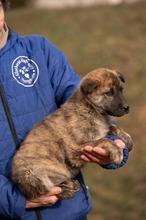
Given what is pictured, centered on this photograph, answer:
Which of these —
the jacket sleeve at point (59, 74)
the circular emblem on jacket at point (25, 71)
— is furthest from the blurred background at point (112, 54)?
the circular emblem on jacket at point (25, 71)

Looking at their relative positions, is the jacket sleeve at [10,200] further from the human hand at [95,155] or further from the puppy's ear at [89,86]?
the puppy's ear at [89,86]

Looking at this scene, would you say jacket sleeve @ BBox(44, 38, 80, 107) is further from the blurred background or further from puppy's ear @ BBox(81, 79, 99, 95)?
the blurred background

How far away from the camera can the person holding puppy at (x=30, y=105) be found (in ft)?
13.1

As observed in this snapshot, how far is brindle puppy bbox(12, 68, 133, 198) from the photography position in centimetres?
397

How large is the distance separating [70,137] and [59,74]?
0.54 meters

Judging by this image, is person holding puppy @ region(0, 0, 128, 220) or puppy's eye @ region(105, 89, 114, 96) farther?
puppy's eye @ region(105, 89, 114, 96)

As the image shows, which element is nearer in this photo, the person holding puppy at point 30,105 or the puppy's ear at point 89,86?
the person holding puppy at point 30,105

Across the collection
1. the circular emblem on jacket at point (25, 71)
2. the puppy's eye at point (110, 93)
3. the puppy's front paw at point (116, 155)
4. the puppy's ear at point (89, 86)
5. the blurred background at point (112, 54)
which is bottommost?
the blurred background at point (112, 54)

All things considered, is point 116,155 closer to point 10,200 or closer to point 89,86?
point 89,86

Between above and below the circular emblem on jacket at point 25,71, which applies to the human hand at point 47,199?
below

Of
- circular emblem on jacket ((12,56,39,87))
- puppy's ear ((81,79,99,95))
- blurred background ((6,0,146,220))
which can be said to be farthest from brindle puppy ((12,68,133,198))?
blurred background ((6,0,146,220))

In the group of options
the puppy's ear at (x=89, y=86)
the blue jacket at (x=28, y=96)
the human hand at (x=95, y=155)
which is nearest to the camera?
the human hand at (x=95, y=155)

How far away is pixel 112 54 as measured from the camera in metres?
17.6

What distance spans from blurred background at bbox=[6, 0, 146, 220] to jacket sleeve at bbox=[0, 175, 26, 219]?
5433 millimetres
